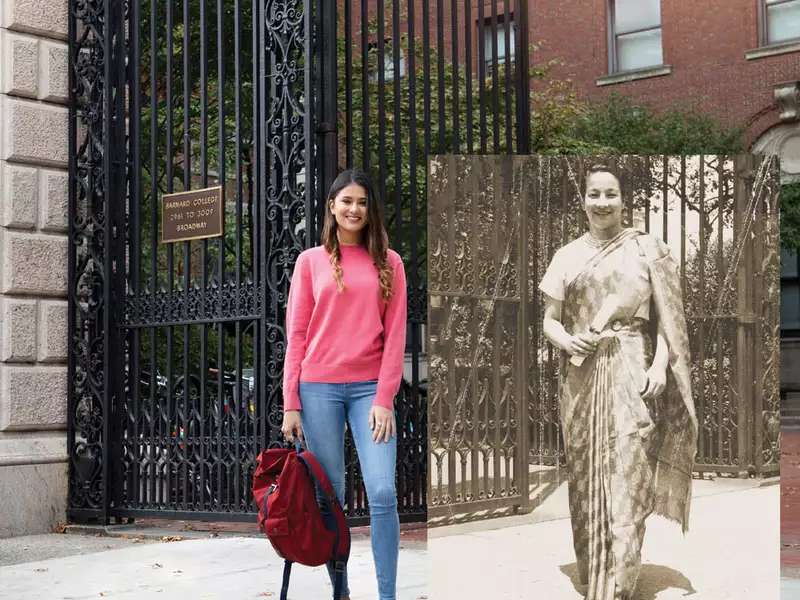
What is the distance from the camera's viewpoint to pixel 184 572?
726cm

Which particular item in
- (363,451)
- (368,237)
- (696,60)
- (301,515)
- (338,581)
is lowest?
(338,581)

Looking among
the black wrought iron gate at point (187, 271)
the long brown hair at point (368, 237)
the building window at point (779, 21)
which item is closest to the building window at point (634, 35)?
the building window at point (779, 21)

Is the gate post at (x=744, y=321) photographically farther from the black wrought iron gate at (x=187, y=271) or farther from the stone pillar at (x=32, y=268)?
the stone pillar at (x=32, y=268)

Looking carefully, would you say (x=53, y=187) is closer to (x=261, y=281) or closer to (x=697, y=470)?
(x=261, y=281)

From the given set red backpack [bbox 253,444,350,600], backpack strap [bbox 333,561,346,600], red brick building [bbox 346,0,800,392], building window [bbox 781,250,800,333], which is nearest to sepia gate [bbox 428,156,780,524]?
red backpack [bbox 253,444,350,600]

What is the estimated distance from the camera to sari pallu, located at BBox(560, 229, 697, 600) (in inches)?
166

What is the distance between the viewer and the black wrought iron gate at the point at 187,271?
842cm

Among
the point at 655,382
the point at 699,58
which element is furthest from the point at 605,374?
the point at 699,58

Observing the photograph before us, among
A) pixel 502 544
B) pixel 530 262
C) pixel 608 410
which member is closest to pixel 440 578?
pixel 502 544

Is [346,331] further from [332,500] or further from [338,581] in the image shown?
[338,581]

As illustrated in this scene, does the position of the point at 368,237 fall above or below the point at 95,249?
below

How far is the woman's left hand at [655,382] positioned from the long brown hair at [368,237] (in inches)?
61.8

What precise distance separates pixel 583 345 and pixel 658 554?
0.74 meters

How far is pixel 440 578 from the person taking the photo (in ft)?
14.3
